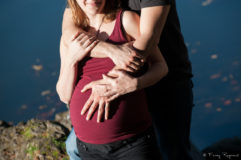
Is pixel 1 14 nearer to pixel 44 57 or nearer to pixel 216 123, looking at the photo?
pixel 44 57

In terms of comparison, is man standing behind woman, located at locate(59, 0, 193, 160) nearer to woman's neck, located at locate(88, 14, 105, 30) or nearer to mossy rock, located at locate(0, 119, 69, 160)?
woman's neck, located at locate(88, 14, 105, 30)

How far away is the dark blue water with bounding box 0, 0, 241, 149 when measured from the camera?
4.68 meters

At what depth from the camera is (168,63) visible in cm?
126

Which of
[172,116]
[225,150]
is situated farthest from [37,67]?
[172,116]

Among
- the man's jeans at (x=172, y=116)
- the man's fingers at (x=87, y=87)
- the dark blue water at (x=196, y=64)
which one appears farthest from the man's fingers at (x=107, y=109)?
the dark blue water at (x=196, y=64)

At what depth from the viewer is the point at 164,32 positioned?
3.94ft

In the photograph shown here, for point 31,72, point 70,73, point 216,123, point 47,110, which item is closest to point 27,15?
point 31,72

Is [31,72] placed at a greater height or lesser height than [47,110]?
greater

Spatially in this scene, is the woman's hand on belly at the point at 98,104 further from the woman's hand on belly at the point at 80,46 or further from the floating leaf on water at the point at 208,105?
the floating leaf on water at the point at 208,105

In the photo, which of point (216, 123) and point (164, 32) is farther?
point (216, 123)

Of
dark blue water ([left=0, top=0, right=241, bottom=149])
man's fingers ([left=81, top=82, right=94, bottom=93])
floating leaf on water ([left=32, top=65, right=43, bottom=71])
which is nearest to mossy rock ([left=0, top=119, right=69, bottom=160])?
man's fingers ([left=81, top=82, right=94, bottom=93])

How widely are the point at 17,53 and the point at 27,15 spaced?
1435 millimetres

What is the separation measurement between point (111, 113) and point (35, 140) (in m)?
1.20

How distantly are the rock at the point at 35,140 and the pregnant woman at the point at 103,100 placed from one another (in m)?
0.86
